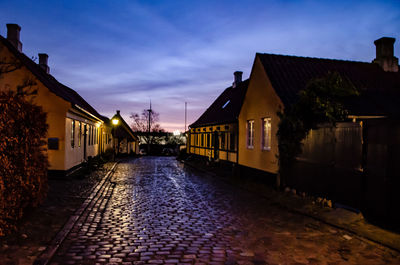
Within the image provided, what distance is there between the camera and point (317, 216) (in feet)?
25.2

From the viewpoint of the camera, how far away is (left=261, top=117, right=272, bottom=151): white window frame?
13.4 meters

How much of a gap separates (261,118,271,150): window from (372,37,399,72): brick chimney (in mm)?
8039

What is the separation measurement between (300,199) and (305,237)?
3845 mm

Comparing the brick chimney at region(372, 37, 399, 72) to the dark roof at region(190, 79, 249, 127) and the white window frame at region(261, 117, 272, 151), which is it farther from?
the white window frame at region(261, 117, 272, 151)

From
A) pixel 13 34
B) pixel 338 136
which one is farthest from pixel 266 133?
pixel 13 34

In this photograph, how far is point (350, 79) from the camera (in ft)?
49.0

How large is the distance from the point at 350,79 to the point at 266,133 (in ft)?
15.6

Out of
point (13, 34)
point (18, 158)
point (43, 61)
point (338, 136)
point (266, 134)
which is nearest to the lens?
point (18, 158)

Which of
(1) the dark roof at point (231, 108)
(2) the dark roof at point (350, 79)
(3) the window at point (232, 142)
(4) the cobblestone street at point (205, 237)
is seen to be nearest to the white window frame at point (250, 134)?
(1) the dark roof at point (231, 108)

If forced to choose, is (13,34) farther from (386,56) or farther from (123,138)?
(123,138)

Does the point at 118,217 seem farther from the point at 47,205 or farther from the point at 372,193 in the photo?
the point at 372,193

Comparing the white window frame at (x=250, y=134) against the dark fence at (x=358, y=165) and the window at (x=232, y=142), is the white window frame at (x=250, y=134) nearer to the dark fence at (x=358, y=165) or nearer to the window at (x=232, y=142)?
the window at (x=232, y=142)

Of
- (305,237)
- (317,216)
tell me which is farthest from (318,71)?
(305,237)

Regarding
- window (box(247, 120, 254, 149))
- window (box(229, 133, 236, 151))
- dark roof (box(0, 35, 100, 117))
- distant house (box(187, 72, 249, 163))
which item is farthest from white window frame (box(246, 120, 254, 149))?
dark roof (box(0, 35, 100, 117))
